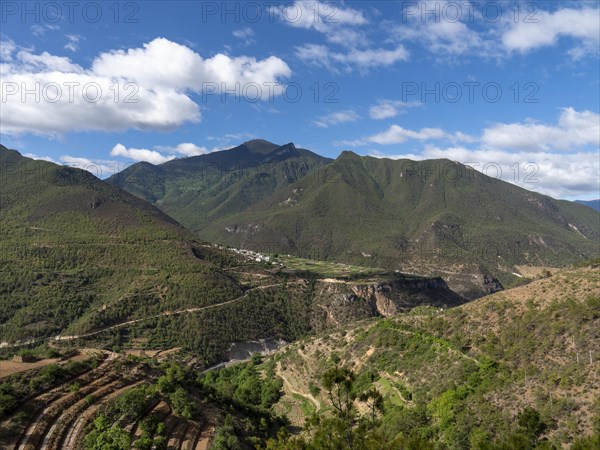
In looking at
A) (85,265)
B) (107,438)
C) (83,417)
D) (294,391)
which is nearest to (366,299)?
(294,391)

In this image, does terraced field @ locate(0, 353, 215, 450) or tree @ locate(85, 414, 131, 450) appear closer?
tree @ locate(85, 414, 131, 450)

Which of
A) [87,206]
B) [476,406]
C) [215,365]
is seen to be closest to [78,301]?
[215,365]

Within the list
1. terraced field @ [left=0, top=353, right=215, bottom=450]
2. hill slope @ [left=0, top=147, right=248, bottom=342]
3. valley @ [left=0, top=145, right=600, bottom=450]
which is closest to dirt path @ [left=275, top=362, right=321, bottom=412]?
valley @ [left=0, top=145, right=600, bottom=450]

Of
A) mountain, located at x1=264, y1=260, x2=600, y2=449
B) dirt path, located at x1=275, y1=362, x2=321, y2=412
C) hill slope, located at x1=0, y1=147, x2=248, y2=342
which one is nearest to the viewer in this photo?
mountain, located at x1=264, y1=260, x2=600, y2=449

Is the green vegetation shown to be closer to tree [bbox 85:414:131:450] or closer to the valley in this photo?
the valley

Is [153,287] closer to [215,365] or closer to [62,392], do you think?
[215,365]

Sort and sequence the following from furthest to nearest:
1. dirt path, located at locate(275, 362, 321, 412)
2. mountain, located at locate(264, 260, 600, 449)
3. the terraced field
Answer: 1. dirt path, located at locate(275, 362, 321, 412)
2. mountain, located at locate(264, 260, 600, 449)
3. the terraced field

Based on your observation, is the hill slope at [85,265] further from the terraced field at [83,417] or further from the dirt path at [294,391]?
the terraced field at [83,417]
